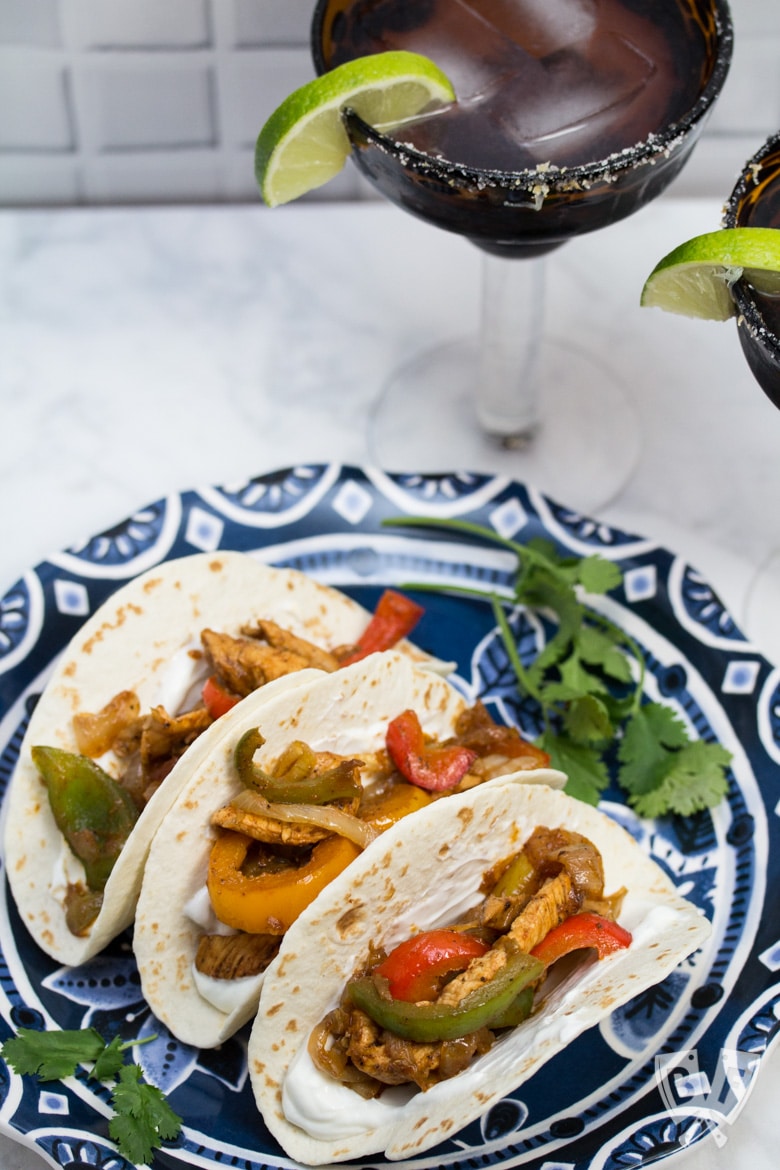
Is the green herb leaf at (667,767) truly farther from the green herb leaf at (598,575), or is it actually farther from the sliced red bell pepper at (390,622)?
the sliced red bell pepper at (390,622)

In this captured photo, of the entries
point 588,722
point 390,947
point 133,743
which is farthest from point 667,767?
point 133,743

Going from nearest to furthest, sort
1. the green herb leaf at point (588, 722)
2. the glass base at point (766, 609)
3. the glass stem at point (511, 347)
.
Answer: the green herb leaf at point (588, 722) → the glass base at point (766, 609) → the glass stem at point (511, 347)

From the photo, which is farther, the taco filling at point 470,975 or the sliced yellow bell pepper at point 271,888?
the sliced yellow bell pepper at point 271,888

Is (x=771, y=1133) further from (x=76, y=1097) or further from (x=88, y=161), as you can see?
(x=88, y=161)

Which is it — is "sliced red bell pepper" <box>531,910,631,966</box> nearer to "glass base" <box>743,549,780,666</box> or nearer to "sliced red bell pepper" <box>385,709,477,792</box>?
"sliced red bell pepper" <box>385,709,477,792</box>

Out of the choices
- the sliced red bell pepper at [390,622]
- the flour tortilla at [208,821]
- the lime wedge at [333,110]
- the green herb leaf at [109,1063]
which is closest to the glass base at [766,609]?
the sliced red bell pepper at [390,622]

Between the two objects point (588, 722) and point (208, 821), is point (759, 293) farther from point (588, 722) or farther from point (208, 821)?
point (208, 821)

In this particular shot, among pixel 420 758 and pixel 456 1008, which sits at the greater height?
pixel 420 758
